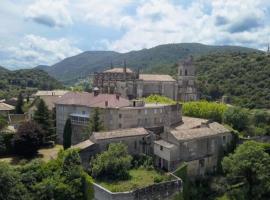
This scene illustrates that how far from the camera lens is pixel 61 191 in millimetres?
36156

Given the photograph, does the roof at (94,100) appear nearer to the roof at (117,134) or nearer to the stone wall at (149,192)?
the roof at (117,134)

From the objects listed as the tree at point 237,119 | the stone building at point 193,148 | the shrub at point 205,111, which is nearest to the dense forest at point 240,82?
the shrub at point 205,111

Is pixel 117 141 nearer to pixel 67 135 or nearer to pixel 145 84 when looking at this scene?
pixel 67 135

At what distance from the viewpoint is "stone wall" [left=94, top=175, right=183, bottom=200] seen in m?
34.4

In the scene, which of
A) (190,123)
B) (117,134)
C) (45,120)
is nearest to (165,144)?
(117,134)

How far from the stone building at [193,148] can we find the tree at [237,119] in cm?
844

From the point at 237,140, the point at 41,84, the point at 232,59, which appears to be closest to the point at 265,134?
the point at 237,140

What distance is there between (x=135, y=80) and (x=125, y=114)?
25967 millimetres

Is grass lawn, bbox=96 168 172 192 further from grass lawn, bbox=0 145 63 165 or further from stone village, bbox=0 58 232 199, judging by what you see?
grass lawn, bbox=0 145 63 165

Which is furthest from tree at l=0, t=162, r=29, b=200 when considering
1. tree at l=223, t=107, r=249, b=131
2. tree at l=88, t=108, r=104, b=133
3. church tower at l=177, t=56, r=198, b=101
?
church tower at l=177, t=56, r=198, b=101

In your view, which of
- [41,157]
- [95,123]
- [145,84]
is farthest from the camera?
[145,84]

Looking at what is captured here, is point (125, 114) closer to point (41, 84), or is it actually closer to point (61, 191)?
point (61, 191)

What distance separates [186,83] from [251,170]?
45.5m

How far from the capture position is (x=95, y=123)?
47.4m
